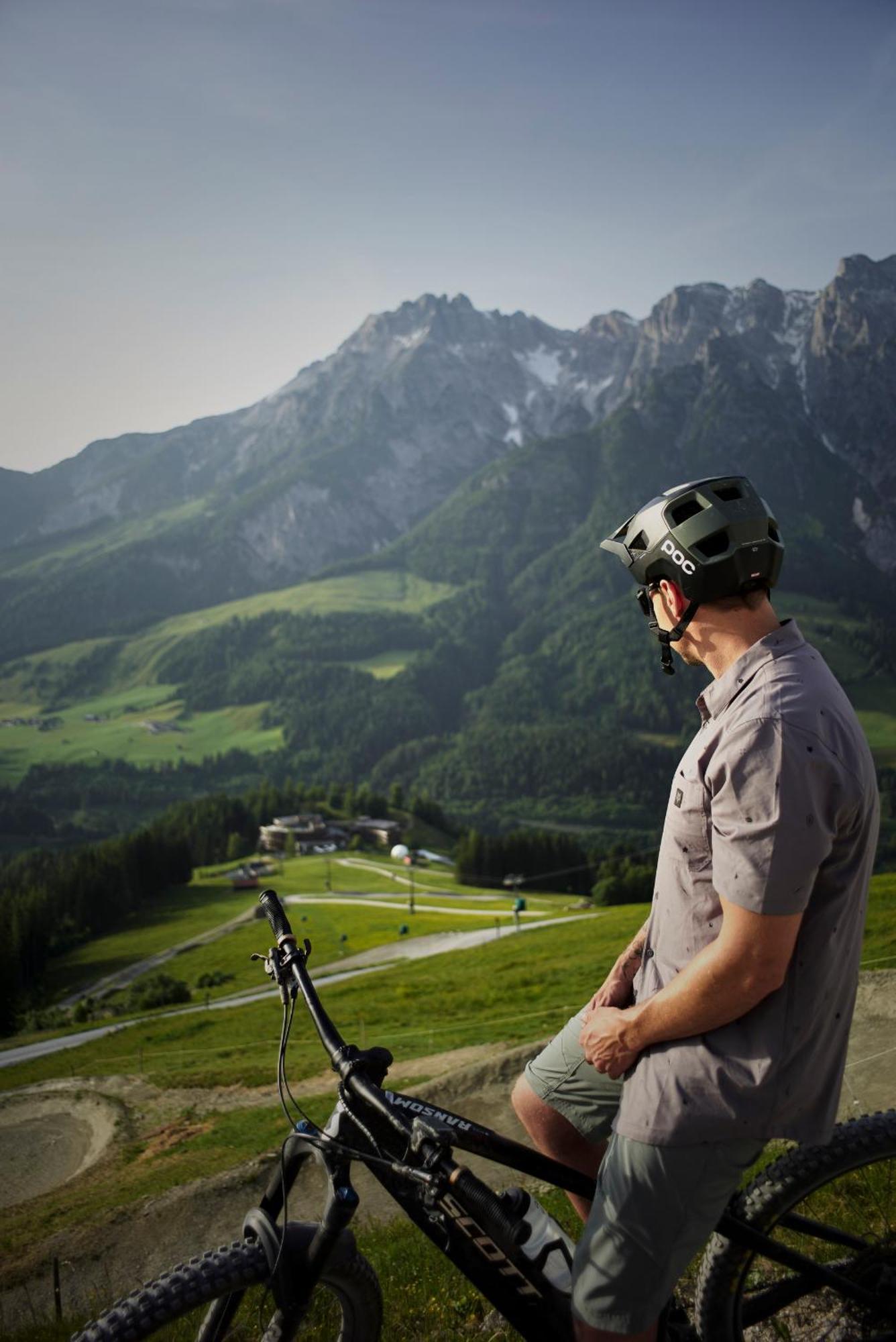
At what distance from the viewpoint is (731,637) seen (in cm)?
370

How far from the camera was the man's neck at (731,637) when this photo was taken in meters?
3.65

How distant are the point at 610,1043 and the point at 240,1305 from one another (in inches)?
75.1

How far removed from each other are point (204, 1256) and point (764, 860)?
274cm

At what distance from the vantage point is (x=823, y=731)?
10.4 feet

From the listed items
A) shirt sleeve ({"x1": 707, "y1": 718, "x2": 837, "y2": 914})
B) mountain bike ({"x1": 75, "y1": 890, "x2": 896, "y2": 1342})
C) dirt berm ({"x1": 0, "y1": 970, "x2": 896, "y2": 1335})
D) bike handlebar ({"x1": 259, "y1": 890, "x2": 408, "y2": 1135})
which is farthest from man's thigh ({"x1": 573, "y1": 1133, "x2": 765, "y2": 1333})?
dirt berm ({"x1": 0, "y1": 970, "x2": 896, "y2": 1335})

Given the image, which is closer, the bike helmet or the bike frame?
the bike frame

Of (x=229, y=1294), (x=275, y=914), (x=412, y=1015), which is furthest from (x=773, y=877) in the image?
(x=412, y=1015)

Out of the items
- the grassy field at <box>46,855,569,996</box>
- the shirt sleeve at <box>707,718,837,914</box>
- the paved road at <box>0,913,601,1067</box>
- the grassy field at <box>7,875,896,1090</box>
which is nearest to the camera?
the shirt sleeve at <box>707,718,837,914</box>

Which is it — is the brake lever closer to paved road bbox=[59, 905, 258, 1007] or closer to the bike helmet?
the bike helmet

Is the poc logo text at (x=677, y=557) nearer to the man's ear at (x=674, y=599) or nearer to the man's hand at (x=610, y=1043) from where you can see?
the man's ear at (x=674, y=599)

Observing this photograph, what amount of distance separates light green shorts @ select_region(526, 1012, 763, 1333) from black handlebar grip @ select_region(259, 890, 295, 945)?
1829 mm

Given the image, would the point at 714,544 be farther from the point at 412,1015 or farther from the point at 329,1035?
the point at 412,1015

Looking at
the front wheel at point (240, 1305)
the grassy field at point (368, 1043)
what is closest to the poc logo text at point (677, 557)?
the front wheel at point (240, 1305)

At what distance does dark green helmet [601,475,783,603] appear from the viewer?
3688 millimetres
